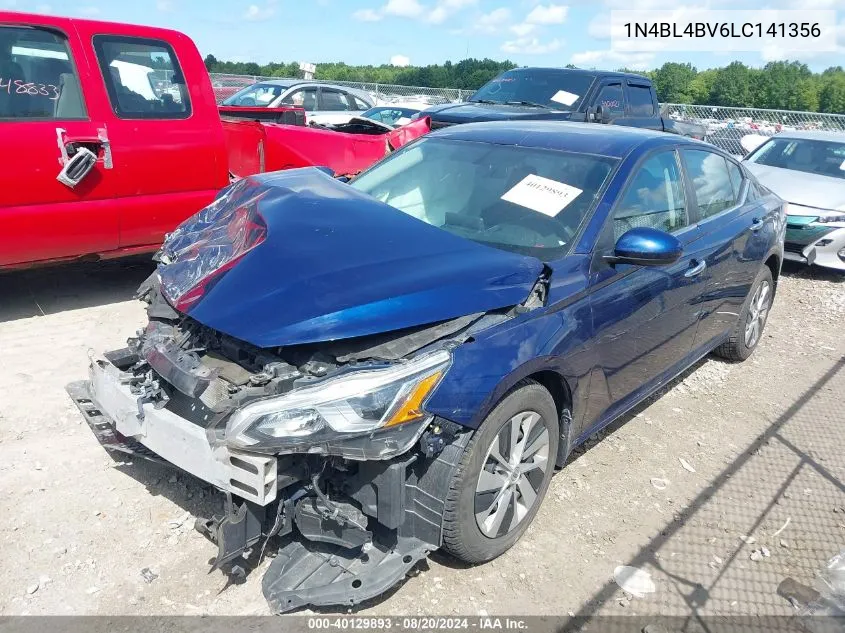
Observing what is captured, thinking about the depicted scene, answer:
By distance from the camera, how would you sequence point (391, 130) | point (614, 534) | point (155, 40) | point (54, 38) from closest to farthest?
1. point (614, 534)
2. point (54, 38)
3. point (155, 40)
4. point (391, 130)

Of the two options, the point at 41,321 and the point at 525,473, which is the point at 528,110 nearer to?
the point at 41,321

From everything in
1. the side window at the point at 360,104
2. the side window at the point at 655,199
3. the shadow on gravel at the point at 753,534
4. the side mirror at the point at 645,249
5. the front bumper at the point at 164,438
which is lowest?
the shadow on gravel at the point at 753,534

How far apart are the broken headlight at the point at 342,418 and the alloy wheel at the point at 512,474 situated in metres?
0.48

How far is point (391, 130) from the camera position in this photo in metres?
7.55

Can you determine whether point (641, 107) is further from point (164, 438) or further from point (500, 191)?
point (164, 438)

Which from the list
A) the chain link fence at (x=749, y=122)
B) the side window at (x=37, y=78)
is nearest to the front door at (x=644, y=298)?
the side window at (x=37, y=78)

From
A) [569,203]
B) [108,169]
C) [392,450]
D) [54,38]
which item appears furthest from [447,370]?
[54,38]

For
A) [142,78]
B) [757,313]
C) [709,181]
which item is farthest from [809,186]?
[142,78]

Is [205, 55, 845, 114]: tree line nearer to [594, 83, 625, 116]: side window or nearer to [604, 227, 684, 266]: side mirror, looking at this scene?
[594, 83, 625, 116]: side window

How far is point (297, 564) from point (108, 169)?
11.8ft

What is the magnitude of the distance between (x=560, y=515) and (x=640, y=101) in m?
8.09

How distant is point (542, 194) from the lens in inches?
132

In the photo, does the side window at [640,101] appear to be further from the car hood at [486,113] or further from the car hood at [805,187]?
the car hood at [805,187]

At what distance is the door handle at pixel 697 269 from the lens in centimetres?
384
